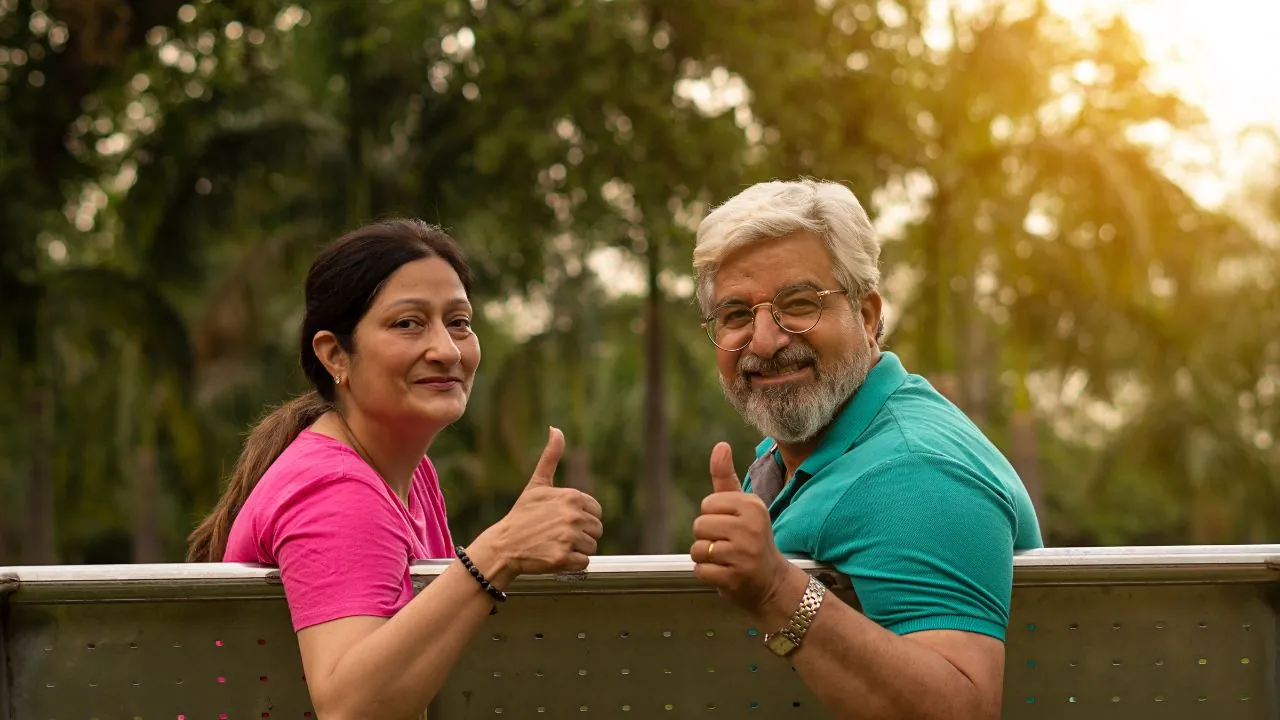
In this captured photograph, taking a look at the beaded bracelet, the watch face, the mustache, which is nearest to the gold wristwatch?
the watch face

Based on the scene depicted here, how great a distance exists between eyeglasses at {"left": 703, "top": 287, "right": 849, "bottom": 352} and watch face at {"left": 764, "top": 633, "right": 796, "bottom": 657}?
2.50 ft

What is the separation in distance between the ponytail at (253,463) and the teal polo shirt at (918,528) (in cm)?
121

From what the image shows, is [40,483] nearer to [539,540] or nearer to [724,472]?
[539,540]

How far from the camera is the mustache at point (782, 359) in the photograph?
10.2 feet

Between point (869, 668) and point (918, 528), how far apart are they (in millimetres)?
275

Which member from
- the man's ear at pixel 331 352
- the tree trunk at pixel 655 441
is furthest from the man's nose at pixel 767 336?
the tree trunk at pixel 655 441

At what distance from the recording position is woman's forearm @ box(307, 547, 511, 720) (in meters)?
2.61

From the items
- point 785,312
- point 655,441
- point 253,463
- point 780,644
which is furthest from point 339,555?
point 655,441

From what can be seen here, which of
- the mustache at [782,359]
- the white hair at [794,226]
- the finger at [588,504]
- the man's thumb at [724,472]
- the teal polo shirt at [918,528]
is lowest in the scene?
the teal polo shirt at [918,528]

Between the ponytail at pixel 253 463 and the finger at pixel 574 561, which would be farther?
the ponytail at pixel 253 463

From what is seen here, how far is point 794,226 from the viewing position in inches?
121

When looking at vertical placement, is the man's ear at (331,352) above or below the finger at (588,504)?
above

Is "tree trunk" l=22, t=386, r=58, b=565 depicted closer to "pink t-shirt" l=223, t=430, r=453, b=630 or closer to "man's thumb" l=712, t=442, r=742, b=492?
"pink t-shirt" l=223, t=430, r=453, b=630

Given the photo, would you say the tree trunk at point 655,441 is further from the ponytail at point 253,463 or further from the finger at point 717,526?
the finger at point 717,526
